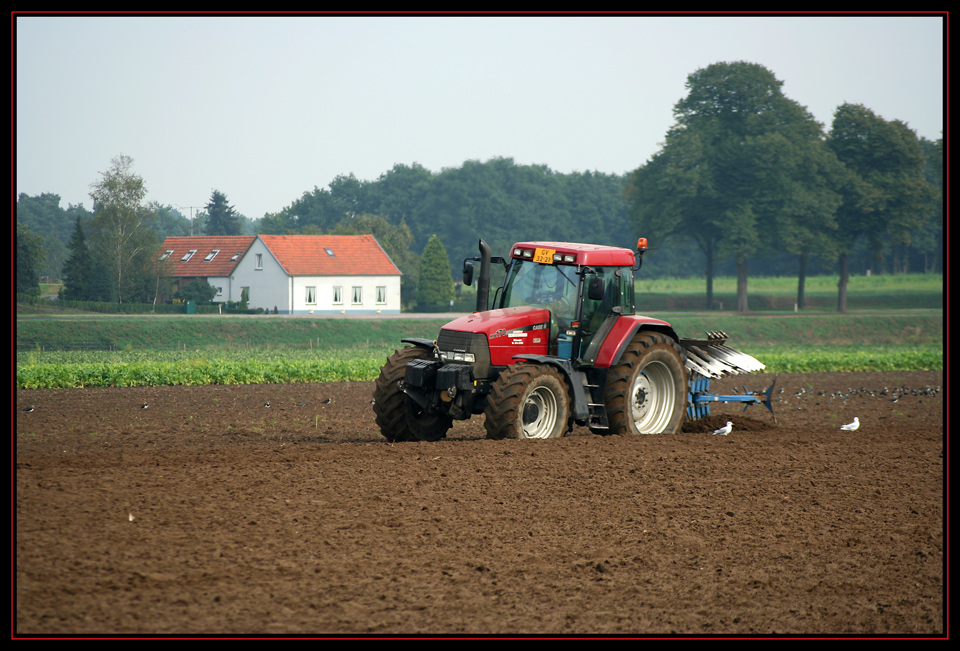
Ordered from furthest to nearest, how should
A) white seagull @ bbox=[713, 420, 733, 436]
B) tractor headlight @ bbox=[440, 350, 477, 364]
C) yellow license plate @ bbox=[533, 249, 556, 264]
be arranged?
white seagull @ bbox=[713, 420, 733, 436] < yellow license plate @ bbox=[533, 249, 556, 264] < tractor headlight @ bbox=[440, 350, 477, 364]

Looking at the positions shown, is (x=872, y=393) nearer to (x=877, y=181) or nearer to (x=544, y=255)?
(x=544, y=255)

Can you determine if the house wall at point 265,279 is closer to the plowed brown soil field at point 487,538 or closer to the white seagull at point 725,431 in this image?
the plowed brown soil field at point 487,538

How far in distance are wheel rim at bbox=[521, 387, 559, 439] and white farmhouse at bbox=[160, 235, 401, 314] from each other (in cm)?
4079

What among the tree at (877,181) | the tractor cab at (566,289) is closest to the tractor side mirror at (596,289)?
the tractor cab at (566,289)

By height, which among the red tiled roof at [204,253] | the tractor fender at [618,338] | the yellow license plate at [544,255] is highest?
the red tiled roof at [204,253]

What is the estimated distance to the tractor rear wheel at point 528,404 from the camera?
10891mm

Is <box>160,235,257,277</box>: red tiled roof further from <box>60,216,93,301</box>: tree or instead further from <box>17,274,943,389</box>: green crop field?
<box>60,216,93,301</box>: tree

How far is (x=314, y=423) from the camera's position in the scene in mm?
15234

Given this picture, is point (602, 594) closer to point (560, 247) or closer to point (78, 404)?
point (560, 247)

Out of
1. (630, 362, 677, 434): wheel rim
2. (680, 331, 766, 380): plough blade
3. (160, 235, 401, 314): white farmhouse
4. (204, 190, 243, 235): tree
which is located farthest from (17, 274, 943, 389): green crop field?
(204, 190, 243, 235): tree

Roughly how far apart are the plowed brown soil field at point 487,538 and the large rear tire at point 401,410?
0.87 meters

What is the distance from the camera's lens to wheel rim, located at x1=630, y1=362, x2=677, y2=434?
42.0 feet

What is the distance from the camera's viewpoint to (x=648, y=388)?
42.5 ft

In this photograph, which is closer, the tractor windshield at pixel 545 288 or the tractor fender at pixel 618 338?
the tractor fender at pixel 618 338
